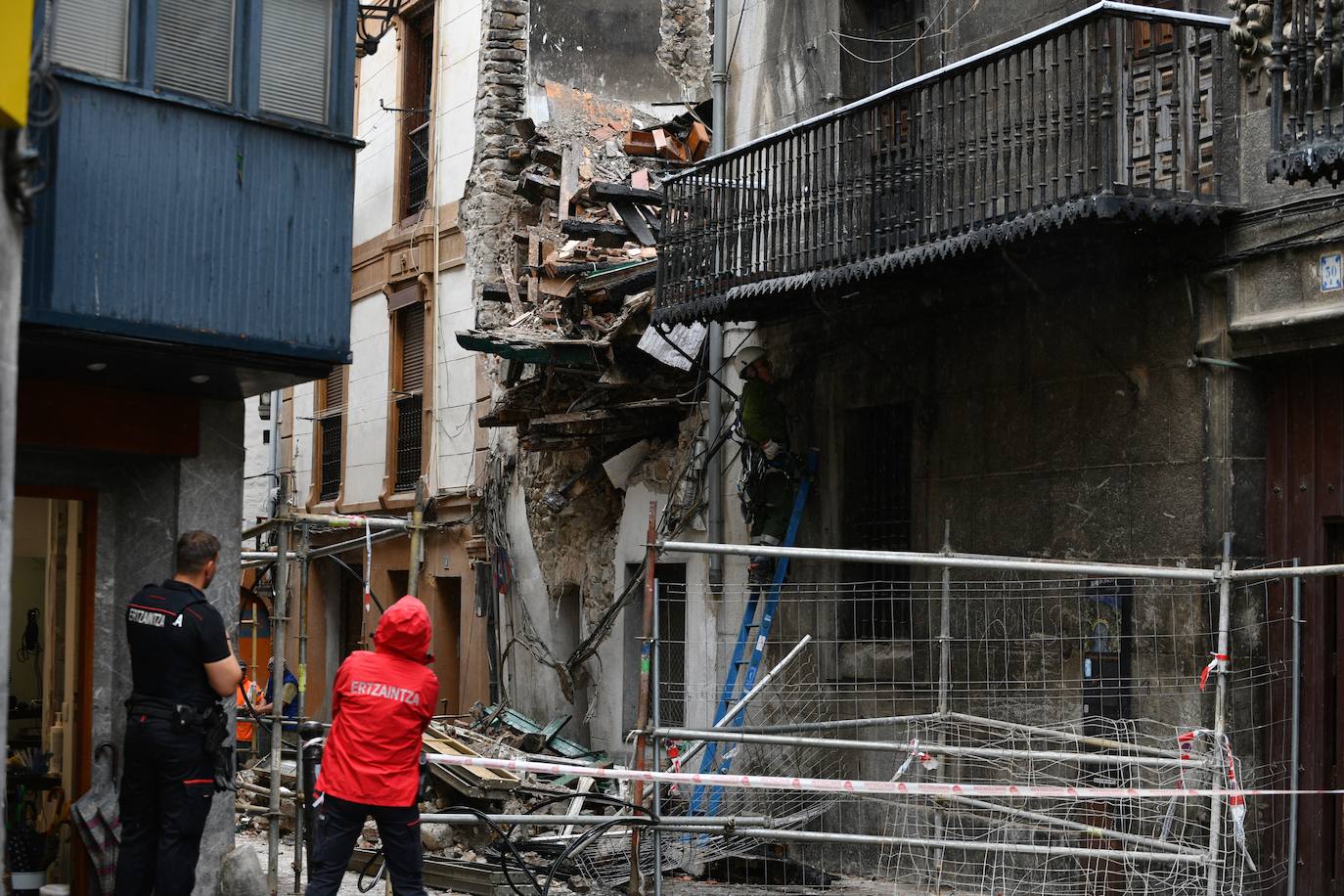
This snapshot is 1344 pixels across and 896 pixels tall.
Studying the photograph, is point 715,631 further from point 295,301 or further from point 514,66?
point 514,66

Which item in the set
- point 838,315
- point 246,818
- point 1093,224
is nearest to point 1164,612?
point 1093,224

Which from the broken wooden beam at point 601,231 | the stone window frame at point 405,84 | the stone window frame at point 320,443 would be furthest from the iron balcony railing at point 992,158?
the stone window frame at point 320,443

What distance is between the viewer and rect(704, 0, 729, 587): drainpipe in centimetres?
1379

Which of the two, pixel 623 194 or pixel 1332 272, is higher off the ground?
pixel 623 194

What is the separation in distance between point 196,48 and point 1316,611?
7.03 m

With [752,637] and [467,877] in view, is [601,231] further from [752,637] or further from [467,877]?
[467,877]

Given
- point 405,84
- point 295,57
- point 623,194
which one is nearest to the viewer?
point 295,57

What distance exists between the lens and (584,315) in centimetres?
1472

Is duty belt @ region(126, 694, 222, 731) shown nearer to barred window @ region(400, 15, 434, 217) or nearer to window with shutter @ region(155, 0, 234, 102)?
window with shutter @ region(155, 0, 234, 102)

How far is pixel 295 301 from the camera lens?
8555 millimetres

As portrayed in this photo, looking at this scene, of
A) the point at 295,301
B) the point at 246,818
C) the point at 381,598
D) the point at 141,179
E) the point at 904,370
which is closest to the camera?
the point at 141,179

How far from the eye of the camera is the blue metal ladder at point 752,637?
11859mm

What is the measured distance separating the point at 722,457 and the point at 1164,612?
16.8 feet

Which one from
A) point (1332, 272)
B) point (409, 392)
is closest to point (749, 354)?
point (1332, 272)
